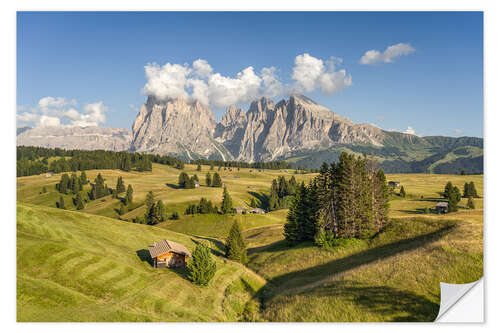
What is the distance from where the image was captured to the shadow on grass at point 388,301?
2048 cm

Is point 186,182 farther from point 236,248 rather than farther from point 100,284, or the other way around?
point 100,284

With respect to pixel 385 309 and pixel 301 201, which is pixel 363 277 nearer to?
pixel 385 309

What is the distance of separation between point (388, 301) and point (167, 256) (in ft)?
90.4

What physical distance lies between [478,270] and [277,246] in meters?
40.7

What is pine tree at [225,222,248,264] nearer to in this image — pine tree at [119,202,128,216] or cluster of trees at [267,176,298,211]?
pine tree at [119,202,128,216]

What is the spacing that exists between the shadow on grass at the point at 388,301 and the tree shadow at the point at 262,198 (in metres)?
143

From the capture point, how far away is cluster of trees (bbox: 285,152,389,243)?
48406 mm

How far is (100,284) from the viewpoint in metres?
27.7

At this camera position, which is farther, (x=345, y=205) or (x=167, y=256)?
(x=345, y=205)

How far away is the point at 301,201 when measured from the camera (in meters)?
61.3
